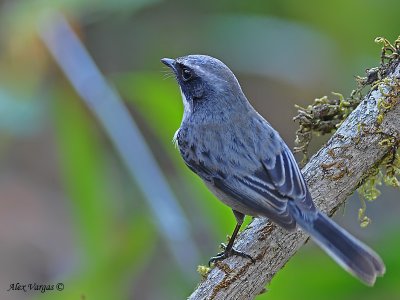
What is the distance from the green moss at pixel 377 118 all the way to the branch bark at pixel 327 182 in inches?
0.5

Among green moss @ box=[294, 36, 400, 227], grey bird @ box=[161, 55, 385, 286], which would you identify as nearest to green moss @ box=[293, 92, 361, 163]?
green moss @ box=[294, 36, 400, 227]

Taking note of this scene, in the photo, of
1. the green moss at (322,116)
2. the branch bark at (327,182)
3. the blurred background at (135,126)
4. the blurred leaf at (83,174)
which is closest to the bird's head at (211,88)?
the blurred background at (135,126)

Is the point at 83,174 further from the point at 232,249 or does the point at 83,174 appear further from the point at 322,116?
the point at 322,116

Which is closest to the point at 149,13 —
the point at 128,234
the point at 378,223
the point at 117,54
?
the point at 117,54

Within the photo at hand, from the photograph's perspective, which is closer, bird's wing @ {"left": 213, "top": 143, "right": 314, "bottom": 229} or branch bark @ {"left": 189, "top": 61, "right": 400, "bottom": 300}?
branch bark @ {"left": 189, "top": 61, "right": 400, "bottom": 300}

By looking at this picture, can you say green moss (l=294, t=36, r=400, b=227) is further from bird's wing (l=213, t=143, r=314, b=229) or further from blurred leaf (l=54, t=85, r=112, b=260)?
blurred leaf (l=54, t=85, r=112, b=260)

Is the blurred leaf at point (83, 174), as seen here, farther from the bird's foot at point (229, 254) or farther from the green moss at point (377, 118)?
the green moss at point (377, 118)

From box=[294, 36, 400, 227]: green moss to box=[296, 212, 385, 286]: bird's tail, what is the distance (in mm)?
380

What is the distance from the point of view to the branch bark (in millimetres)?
3734

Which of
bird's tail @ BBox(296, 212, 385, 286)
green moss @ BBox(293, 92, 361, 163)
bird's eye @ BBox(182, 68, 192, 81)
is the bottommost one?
bird's tail @ BBox(296, 212, 385, 286)

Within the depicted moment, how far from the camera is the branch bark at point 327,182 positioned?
3.73 meters

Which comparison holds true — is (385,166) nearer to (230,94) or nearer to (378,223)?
(230,94)

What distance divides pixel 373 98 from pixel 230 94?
1107mm

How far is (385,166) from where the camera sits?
4113 mm
